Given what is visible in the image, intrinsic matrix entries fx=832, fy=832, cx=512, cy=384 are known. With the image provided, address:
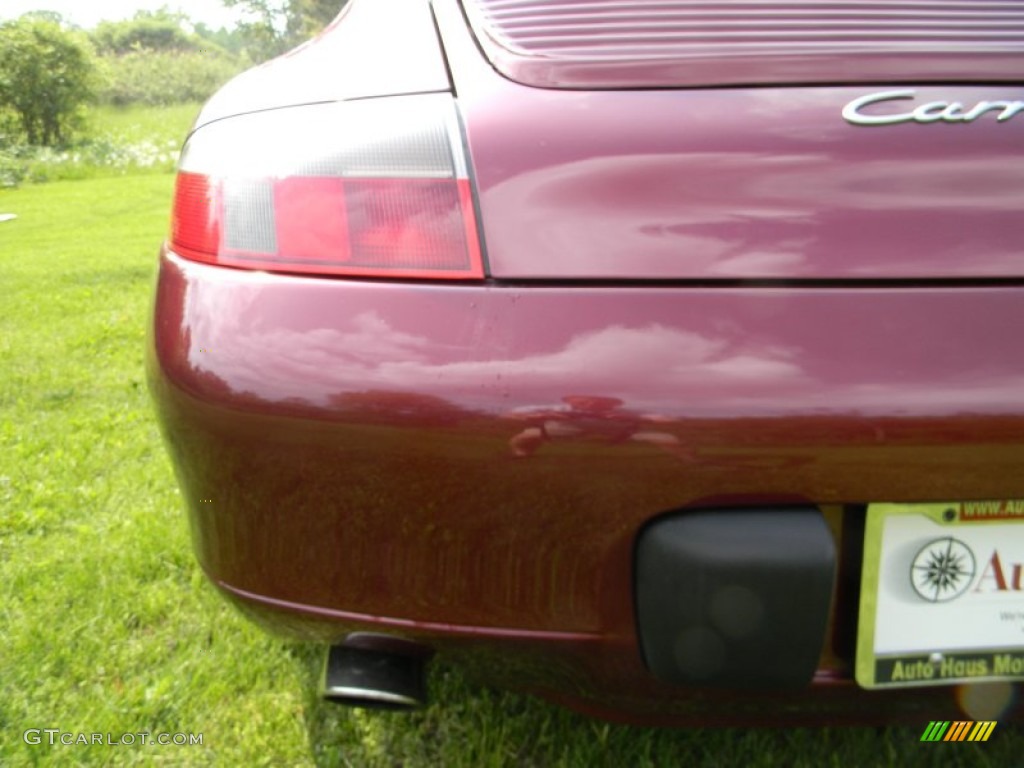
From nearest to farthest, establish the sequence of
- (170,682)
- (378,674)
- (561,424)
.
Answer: (561,424)
(378,674)
(170,682)

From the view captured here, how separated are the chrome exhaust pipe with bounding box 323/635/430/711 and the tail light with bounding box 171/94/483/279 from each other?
489mm

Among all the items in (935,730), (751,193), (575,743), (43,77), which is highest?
(751,193)

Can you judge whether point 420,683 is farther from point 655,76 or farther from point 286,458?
point 655,76

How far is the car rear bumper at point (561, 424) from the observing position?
34.9 inches

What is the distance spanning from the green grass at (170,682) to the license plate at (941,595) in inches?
19.6

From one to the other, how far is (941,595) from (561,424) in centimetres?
52

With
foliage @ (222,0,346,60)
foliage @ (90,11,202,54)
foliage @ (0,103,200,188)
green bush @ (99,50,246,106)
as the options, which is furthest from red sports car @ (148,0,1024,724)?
foliage @ (90,11,202,54)

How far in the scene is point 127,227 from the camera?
27.1 ft

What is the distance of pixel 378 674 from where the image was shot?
111cm

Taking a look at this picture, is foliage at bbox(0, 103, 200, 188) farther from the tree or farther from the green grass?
the green grass

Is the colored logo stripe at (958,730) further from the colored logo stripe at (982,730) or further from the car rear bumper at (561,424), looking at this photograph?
the car rear bumper at (561,424)

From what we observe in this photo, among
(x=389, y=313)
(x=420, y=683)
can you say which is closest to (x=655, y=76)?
(x=389, y=313)

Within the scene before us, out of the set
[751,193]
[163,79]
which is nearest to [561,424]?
[751,193]

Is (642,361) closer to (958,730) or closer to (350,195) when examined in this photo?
(350,195)
